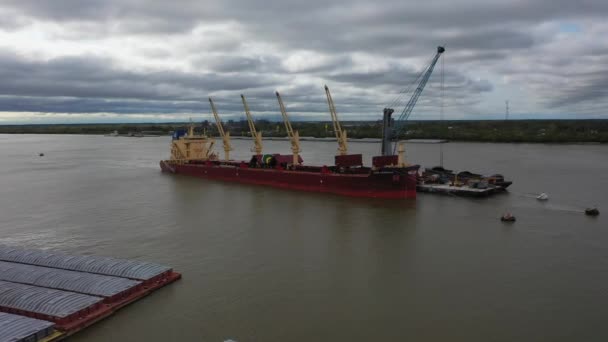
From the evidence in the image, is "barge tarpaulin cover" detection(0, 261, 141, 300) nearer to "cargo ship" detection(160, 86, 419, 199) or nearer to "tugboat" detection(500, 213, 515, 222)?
"tugboat" detection(500, 213, 515, 222)

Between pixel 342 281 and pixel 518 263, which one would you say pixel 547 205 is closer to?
pixel 518 263

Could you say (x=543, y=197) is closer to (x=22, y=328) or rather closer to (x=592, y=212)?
(x=592, y=212)

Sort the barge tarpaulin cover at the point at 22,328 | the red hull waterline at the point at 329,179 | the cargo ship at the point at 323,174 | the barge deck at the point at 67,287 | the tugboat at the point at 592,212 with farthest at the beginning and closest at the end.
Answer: the cargo ship at the point at 323,174 < the red hull waterline at the point at 329,179 < the tugboat at the point at 592,212 < the barge deck at the point at 67,287 < the barge tarpaulin cover at the point at 22,328

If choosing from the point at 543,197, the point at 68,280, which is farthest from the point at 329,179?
the point at 68,280

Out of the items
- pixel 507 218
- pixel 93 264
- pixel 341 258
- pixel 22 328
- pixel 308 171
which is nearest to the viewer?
pixel 22 328

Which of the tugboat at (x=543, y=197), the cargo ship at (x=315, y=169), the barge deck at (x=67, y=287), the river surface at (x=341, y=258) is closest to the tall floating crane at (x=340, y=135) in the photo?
the cargo ship at (x=315, y=169)

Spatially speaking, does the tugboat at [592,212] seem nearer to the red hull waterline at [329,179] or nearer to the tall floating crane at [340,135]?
the red hull waterline at [329,179]
